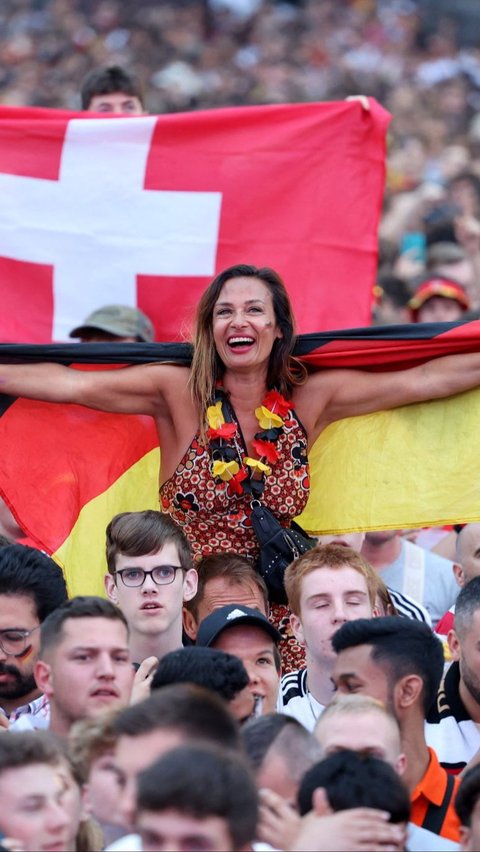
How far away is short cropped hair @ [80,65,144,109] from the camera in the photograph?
803cm

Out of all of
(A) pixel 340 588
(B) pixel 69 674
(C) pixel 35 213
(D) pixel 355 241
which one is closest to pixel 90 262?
(C) pixel 35 213

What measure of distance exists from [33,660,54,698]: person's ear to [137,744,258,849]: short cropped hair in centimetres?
115

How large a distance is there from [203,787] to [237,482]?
269cm

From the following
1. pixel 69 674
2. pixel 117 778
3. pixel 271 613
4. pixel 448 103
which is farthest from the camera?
pixel 448 103

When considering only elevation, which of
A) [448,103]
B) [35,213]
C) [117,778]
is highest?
[448,103]

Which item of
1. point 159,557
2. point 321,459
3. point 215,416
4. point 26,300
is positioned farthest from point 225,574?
point 26,300

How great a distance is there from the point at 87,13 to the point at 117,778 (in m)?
17.4

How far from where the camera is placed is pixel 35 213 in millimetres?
7516

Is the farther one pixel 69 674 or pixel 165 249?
pixel 165 249

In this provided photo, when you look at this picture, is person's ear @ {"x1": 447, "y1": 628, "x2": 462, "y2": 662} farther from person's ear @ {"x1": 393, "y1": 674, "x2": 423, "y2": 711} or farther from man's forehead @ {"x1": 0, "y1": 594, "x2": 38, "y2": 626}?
man's forehead @ {"x1": 0, "y1": 594, "x2": 38, "y2": 626}

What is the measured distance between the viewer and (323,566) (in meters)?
5.38

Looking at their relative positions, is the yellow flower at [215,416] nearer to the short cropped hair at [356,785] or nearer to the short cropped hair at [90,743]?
the short cropped hair at [90,743]

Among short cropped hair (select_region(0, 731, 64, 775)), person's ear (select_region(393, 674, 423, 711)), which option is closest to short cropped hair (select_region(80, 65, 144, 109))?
person's ear (select_region(393, 674, 423, 711))

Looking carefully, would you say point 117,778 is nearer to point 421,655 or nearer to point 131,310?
point 421,655
